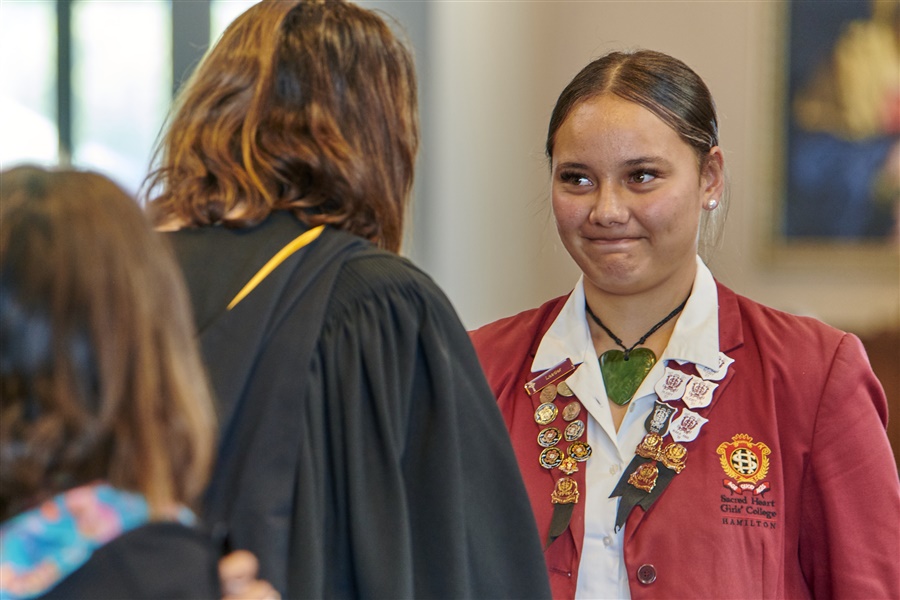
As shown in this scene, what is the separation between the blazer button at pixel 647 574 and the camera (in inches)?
76.9

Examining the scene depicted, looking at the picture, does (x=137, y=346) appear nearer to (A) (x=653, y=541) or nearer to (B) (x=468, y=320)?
(A) (x=653, y=541)

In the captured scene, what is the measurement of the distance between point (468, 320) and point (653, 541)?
14.9ft

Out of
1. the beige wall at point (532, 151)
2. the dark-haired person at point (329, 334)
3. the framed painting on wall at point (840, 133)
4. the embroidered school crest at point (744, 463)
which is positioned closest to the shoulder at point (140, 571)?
the dark-haired person at point (329, 334)

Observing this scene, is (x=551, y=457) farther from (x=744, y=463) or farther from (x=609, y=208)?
(x=609, y=208)

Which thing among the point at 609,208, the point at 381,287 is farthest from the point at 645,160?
the point at 381,287

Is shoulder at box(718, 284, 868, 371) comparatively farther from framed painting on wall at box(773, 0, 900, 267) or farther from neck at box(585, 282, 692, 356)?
framed painting on wall at box(773, 0, 900, 267)

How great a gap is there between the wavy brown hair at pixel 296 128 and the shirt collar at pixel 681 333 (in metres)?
0.77

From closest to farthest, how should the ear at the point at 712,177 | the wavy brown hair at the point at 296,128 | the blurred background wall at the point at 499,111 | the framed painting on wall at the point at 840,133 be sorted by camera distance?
1. the wavy brown hair at the point at 296,128
2. the ear at the point at 712,177
3. the blurred background wall at the point at 499,111
4. the framed painting on wall at the point at 840,133

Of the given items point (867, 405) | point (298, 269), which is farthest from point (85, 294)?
point (867, 405)

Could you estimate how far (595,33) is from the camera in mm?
7051

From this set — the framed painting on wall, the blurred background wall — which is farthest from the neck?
the framed painting on wall

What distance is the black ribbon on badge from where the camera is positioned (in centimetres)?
201

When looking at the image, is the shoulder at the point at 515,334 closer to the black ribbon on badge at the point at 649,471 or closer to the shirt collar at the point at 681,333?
the shirt collar at the point at 681,333

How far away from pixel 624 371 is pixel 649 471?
10.1 inches
